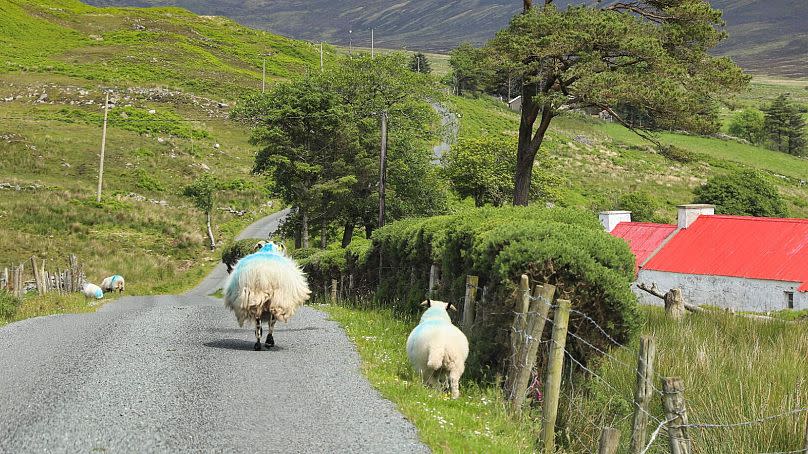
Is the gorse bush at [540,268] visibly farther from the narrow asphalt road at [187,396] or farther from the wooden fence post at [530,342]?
the narrow asphalt road at [187,396]

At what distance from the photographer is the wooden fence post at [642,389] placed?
7.72 m

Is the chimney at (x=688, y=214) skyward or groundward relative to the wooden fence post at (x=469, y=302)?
skyward

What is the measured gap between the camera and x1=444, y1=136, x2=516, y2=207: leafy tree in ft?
219

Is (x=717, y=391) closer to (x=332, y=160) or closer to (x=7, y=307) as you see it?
(x=7, y=307)

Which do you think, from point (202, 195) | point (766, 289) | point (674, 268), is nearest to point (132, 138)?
point (202, 195)

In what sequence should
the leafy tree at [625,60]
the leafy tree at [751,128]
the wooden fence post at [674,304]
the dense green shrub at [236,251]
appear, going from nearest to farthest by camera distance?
the wooden fence post at [674,304], the leafy tree at [625,60], the dense green shrub at [236,251], the leafy tree at [751,128]

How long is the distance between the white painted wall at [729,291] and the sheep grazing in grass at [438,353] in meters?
33.5

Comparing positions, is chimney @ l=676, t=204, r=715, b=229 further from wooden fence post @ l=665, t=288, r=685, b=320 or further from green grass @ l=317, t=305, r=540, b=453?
green grass @ l=317, t=305, r=540, b=453

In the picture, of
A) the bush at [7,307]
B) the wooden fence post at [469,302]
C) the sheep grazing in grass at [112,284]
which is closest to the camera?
the wooden fence post at [469,302]

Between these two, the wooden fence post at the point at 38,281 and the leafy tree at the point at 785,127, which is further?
the leafy tree at the point at 785,127

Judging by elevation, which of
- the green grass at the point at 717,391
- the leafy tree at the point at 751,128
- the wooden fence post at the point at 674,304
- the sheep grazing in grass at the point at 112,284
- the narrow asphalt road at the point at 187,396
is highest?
the leafy tree at the point at 751,128

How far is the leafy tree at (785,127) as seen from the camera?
163 meters

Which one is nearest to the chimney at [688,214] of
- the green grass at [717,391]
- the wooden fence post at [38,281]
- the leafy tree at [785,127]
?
the wooden fence post at [38,281]

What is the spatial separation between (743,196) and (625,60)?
212 ft
